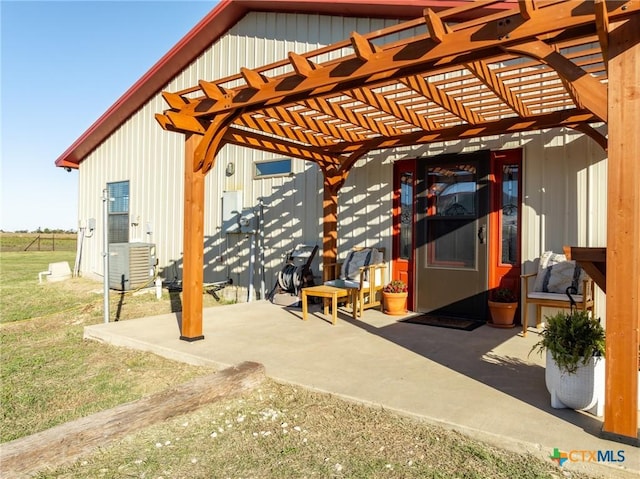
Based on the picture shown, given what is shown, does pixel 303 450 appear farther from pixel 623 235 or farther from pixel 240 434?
pixel 623 235

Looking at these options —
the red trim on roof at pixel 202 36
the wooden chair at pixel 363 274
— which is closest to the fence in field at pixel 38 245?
the red trim on roof at pixel 202 36

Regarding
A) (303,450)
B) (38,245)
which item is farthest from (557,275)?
(38,245)

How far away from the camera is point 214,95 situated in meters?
3.92

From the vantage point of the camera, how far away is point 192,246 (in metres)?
4.30

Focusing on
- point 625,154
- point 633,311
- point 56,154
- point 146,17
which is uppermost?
point 146,17

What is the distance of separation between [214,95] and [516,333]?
3.84 m

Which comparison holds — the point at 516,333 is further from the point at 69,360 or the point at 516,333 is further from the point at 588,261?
the point at 69,360

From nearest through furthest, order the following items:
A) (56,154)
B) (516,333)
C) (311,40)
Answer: (516,333) → (311,40) → (56,154)

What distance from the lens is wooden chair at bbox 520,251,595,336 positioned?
4344 millimetres

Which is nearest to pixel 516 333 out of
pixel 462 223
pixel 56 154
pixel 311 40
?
pixel 462 223

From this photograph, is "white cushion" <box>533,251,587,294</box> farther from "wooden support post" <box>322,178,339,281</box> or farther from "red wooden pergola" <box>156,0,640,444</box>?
"wooden support post" <box>322,178,339,281</box>

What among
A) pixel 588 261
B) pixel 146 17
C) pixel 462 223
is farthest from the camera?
pixel 146 17

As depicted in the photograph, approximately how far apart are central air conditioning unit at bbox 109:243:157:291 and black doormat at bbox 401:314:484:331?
5975mm

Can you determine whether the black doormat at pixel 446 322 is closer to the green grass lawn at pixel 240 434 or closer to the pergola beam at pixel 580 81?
the green grass lawn at pixel 240 434
